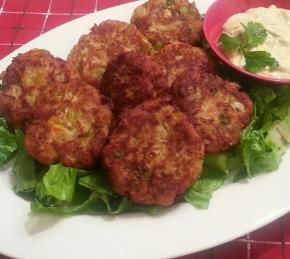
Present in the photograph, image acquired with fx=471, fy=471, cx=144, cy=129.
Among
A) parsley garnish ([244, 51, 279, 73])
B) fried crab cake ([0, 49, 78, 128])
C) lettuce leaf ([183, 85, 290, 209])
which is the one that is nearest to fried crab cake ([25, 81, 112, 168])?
fried crab cake ([0, 49, 78, 128])

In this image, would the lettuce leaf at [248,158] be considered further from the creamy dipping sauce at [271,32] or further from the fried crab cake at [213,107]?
the creamy dipping sauce at [271,32]

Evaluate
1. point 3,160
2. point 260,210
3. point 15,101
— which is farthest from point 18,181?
point 260,210

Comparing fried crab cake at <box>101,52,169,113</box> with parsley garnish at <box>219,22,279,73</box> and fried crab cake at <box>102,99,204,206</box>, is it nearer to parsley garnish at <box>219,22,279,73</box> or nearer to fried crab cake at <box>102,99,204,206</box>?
fried crab cake at <box>102,99,204,206</box>

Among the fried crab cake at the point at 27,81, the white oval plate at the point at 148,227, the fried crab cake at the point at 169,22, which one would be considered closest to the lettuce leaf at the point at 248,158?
the white oval plate at the point at 148,227

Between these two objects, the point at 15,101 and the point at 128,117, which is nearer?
the point at 128,117

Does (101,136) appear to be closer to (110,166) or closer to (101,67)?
(110,166)

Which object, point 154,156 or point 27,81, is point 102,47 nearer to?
point 27,81

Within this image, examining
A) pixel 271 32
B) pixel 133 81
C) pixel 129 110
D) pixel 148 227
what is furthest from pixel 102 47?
pixel 148 227

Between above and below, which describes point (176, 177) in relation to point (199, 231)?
above
